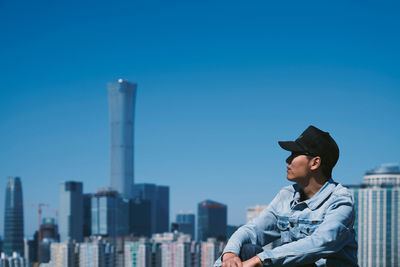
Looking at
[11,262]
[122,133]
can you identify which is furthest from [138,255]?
[122,133]

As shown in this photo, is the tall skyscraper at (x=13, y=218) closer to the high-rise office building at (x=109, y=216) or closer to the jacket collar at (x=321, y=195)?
the high-rise office building at (x=109, y=216)

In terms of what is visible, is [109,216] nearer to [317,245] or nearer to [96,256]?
[96,256]

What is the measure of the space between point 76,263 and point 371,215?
122 ft

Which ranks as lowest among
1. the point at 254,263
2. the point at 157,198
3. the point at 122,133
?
the point at 254,263

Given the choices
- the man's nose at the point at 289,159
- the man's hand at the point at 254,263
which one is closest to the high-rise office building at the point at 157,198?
the man's nose at the point at 289,159

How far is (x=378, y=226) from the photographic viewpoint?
81125 millimetres

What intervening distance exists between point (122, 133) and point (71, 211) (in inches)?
1320

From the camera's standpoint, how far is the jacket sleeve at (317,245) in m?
2.80

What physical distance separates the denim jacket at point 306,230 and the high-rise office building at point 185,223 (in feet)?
477

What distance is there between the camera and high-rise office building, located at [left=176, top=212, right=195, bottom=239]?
493 feet

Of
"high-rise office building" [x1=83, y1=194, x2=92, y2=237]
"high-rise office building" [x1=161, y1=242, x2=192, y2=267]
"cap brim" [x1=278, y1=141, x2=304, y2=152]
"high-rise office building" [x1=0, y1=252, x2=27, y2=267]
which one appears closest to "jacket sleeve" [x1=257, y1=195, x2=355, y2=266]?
"cap brim" [x1=278, y1=141, x2=304, y2=152]

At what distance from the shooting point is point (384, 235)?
80.2 meters

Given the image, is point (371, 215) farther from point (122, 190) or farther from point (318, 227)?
point (122, 190)

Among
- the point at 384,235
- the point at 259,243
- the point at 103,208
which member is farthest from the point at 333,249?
the point at 103,208
